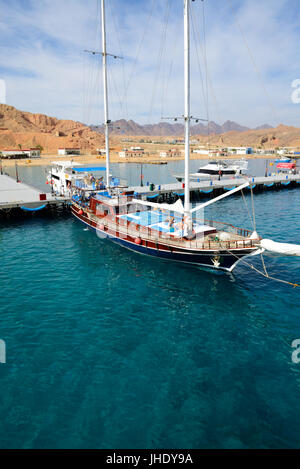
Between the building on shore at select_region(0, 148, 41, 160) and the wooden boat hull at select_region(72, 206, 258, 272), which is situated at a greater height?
the building on shore at select_region(0, 148, 41, 160)

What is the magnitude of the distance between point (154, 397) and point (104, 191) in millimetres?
30524

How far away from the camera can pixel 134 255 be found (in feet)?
100.0

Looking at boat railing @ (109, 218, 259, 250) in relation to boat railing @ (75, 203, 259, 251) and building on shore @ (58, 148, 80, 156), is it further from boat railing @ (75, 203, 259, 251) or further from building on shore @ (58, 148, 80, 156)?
building on shore @ (58, 148, 80, 156)

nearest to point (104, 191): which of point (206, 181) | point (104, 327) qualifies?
point (104, 327)

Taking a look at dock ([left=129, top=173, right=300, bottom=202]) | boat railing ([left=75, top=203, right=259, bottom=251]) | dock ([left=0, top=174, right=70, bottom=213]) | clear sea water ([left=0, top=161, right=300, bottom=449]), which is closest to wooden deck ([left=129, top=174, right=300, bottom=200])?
dock ([left=129, top=173, right=300, bottom=202])

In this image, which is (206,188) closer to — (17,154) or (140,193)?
(140,193)

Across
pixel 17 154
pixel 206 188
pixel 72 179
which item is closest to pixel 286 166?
pixel 206 188

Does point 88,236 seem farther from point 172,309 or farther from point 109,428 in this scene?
point 109,428

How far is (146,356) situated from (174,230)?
1416cm

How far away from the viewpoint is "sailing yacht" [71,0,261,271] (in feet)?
78.1

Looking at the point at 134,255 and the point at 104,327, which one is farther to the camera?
the point at 134,255

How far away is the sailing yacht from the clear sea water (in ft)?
5.96

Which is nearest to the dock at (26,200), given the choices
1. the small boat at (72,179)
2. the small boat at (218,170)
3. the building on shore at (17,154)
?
the small boat at (72,179)
